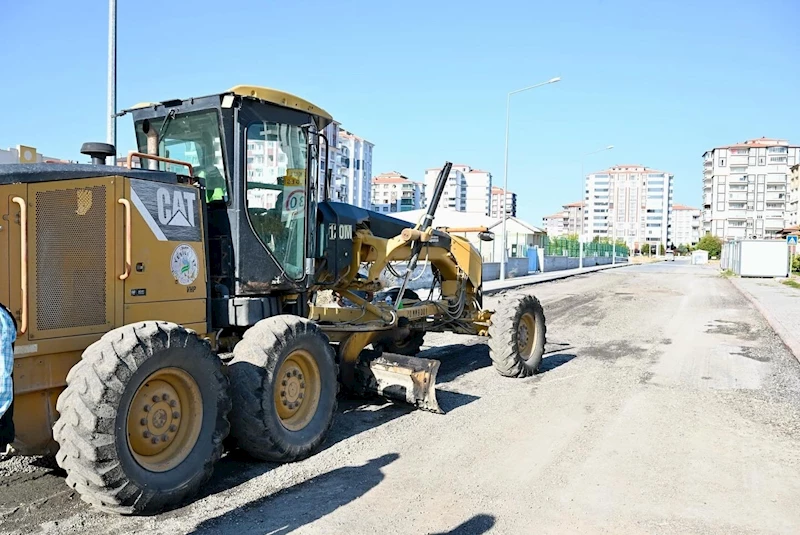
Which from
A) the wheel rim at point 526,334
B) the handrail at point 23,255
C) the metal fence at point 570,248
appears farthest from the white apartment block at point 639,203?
the handrail at point 23,255

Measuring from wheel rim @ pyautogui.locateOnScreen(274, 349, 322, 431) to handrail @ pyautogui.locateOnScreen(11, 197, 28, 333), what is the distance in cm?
198

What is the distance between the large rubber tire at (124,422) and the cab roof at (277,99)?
7.63 ft

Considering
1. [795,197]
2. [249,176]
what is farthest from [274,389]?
[795,197]

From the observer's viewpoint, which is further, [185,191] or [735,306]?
[735,306]

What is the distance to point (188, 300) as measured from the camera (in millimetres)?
5375

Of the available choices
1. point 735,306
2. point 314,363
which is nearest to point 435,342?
point 314,363

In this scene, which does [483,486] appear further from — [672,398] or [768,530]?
[672,398]

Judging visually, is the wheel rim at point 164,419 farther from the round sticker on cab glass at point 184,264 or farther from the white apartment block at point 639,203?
the white apartment block at point 639,203

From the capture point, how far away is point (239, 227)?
19.2 ft

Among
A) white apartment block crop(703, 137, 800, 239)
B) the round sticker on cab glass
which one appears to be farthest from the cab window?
white apartment block crop(703, 137, 800, 239)

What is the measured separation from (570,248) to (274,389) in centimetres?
5459

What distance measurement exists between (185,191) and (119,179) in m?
0.63

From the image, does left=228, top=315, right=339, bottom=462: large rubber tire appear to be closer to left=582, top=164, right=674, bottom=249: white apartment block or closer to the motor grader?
the motor grader

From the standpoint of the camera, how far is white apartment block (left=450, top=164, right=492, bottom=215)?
137m
